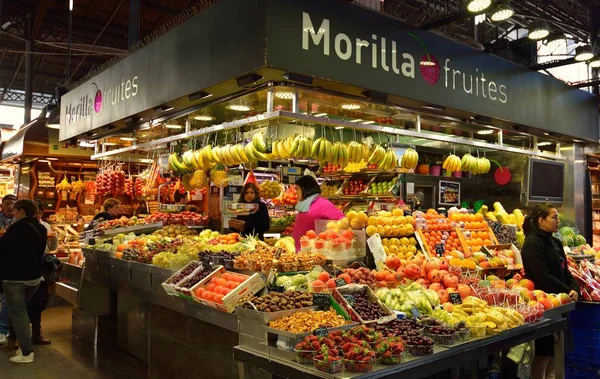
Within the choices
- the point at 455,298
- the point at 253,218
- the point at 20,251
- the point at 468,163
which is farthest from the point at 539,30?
the point at 20,251

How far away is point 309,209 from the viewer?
5.59 metres

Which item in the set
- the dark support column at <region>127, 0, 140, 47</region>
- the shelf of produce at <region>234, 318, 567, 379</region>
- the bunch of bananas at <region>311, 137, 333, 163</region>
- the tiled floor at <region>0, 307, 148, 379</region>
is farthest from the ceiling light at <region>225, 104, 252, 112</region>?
the dark support column at <region>127, 0, 140, 47</region>

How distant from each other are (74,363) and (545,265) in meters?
5.23

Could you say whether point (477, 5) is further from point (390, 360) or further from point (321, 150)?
point (390, 360)

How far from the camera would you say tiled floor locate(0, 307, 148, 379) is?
5.28 metres

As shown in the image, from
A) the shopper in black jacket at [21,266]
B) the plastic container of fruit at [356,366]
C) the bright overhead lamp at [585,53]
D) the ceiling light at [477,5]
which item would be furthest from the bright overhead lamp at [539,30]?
the shopper in black jacket at [21,266]

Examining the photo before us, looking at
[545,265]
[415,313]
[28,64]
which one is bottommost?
[415,313]

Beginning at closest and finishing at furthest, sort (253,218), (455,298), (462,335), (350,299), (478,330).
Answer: (462,335) → (478,330) → (350,299) → (455,298) → (253,218)

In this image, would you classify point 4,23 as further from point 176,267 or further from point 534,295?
point 534,295

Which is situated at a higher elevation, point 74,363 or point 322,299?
point 322,299

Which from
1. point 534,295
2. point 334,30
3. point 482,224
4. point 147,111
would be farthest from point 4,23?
point 534,295

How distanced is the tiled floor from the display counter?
167 mm

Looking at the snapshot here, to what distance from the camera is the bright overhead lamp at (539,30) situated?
648 centimetres

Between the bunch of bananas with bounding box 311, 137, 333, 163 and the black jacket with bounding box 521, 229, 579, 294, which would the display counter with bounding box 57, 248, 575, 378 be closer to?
the black jacket with bounding box 521, 229, 579, 294
